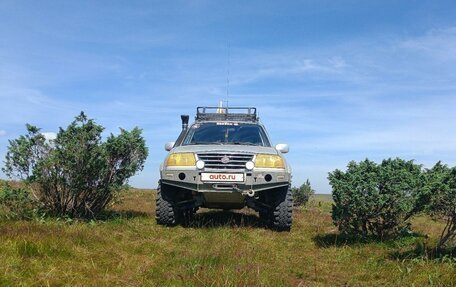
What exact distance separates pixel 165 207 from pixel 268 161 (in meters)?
2.20

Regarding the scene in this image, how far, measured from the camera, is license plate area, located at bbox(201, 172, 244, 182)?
758 centimetres

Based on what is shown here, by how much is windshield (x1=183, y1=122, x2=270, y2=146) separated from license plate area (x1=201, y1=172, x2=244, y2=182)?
54.2 inches

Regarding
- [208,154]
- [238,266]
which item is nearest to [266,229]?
[208,154]

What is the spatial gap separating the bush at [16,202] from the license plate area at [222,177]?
3.15 m

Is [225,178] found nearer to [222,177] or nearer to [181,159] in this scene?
[222,177]

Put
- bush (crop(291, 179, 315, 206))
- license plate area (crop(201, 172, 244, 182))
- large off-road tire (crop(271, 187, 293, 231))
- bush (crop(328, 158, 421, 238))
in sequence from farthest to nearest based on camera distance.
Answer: bush (crop(291, 179, 315, 206)), large off-road tire (crop(271, 187, 293, 231)), license plate area (crop(201, 172, 244, 182)), bush (crop(328, 158, 421, 238))

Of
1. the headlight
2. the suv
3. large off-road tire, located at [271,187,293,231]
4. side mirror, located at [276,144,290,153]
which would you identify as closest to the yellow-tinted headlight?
the suv

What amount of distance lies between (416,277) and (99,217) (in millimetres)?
6041

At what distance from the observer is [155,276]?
433 cm

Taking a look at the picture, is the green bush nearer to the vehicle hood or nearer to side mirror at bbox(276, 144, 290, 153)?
the vehicle hood

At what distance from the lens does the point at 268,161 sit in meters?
7.78

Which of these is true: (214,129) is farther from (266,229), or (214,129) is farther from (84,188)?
(84,188)

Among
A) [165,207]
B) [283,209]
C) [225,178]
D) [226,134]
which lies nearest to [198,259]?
[225,178]

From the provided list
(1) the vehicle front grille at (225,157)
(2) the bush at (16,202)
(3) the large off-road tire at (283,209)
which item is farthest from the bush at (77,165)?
(3) the large off-road tire at (283,209)
